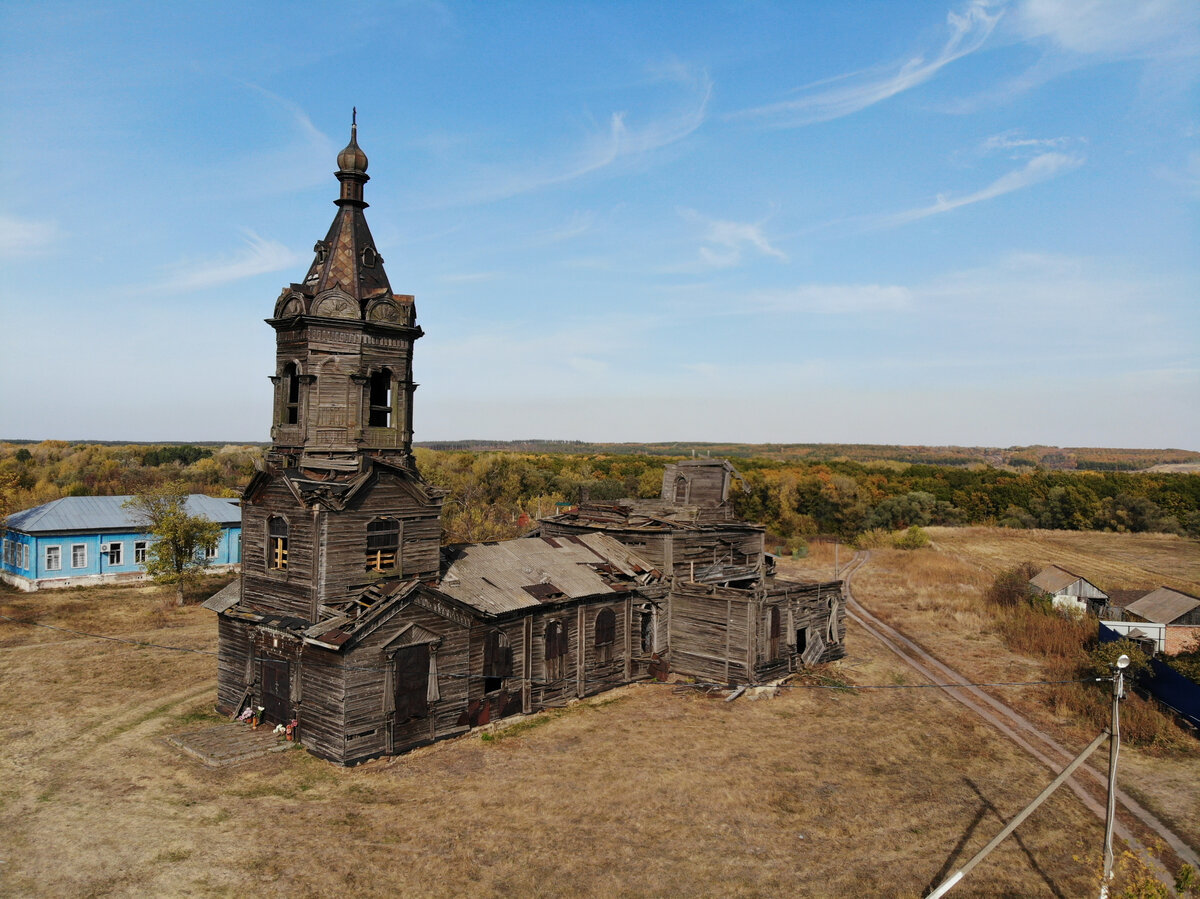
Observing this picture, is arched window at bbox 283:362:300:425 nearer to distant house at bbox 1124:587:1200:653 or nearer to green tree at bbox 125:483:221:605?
green tree at bbox 125:483:221:605

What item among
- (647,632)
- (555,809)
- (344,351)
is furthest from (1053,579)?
(344,351)

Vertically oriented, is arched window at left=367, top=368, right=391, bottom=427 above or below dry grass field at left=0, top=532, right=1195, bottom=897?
above

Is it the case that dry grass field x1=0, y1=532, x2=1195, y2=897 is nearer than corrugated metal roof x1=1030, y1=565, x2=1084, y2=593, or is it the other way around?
dry grass field x1=0, y1=532, x2=1195, y2=897

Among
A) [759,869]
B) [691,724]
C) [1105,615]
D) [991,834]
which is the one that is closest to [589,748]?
[691,724]

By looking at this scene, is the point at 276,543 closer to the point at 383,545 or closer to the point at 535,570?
the point at 383,545

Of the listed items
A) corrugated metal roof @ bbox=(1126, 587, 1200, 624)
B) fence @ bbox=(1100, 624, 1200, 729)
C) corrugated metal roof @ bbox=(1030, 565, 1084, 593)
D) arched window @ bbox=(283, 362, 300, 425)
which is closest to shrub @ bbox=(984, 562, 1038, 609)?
corrugated metal roof @ bbox=(1030, 565, 1084, 593)

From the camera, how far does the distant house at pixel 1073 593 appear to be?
124ft

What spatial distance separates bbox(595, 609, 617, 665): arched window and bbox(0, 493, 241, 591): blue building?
27591 millimetres

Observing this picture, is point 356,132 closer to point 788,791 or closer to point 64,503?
point 788,791

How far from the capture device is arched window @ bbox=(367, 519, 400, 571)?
70.7ft

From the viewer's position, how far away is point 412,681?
20797mm

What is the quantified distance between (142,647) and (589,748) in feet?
73.4

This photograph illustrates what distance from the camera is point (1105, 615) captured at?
3619 cm

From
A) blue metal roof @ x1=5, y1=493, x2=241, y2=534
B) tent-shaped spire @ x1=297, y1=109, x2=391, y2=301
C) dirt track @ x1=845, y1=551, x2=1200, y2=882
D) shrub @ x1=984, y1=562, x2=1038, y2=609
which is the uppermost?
tent-shaped spire @ x1=297, y1=109, x2=391, y2=301
